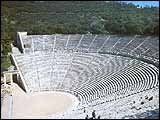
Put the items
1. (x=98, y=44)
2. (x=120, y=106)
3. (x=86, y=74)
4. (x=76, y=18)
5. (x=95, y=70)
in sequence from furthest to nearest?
1. (x=76, y=18)
2. (x=98, y=44)
3. (x=95, y=70)
4. (x=86, y=74)
5. (x=120, y=106)

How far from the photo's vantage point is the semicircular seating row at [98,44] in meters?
45.8

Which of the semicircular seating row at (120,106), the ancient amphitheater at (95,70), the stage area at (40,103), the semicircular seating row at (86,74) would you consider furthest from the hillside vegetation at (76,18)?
the semicircular seating row at (120,106)

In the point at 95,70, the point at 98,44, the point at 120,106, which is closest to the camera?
the point at 120,106

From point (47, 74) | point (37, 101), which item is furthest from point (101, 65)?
point (37, 101)

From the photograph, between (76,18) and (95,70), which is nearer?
(95,70)

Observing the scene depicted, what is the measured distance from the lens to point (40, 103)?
1499 inches

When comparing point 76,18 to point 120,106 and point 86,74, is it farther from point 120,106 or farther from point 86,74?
point 120,106

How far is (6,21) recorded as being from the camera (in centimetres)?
5481

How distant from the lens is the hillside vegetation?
177ft

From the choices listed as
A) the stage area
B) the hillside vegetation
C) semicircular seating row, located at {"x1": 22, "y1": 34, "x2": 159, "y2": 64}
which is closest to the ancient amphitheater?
semicircular seating row, located at {"x1": 22, "y1": 34, "x2": 159, "y2": 64}

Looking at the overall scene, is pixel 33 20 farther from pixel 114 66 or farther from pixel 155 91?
pixel 155 91

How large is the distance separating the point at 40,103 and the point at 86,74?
7.11m

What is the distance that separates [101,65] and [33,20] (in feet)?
54.4

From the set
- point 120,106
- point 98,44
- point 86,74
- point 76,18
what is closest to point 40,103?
point 86,74
